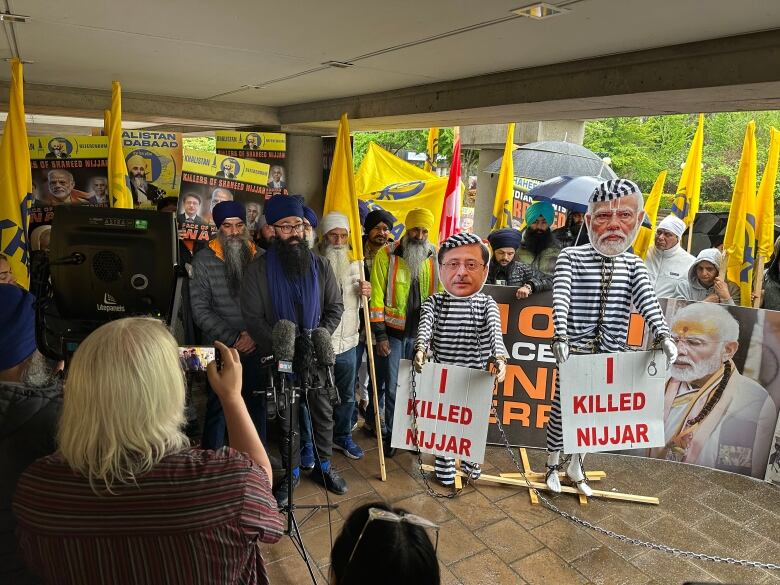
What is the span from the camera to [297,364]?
10.4 ft

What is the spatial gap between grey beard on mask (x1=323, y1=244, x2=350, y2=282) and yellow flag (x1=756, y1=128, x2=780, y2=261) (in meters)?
3.92

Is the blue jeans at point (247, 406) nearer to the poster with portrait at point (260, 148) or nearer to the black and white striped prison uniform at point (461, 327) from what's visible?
the black and white striped prison uniform at point (461, 327)

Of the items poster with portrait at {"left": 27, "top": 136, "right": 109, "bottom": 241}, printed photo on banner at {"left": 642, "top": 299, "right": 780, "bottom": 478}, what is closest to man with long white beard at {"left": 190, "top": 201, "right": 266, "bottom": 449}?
poster with portrait at {"left": 27, "top": 136, "right": 109, "bottom": 241}

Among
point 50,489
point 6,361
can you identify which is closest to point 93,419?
point 50,489

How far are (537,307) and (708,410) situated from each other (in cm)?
152

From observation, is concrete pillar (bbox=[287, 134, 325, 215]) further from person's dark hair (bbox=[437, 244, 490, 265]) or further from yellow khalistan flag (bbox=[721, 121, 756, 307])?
yellow khalistan flag (bbox=[721, 121, 756, 307])

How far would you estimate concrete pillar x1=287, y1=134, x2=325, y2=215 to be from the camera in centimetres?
748

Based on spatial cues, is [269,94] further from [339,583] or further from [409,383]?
[339,583]

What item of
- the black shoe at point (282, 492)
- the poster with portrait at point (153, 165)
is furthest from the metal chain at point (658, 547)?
the poster with portrait at point (153, 165)

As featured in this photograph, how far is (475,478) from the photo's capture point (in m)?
3.97

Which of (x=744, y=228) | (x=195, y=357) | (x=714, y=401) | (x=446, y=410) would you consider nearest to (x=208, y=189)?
(x=446, y=410)

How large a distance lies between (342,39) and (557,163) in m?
4.80

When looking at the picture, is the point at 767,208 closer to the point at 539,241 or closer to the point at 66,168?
the point at 539,241

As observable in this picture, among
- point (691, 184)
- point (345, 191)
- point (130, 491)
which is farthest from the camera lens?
point (691, 184)
